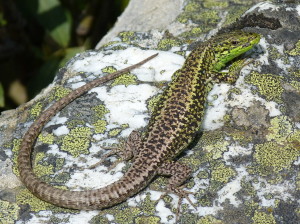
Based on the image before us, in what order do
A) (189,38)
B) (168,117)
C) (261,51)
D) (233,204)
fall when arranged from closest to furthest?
(233,204) → (168,117) → (261,51) → (189,38)

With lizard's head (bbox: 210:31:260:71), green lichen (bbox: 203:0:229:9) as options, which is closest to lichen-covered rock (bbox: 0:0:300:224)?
lizard's head (bbox: 210:31:260:71)

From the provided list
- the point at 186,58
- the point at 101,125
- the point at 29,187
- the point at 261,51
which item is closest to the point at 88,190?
the point at 29,187

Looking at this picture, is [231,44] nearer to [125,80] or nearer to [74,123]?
[125,80]

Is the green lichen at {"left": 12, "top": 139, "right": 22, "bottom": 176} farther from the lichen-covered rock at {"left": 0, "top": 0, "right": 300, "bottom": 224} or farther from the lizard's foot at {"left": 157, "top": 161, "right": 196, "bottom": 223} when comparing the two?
the lizard's foot at {"left": 157, "top": 161, "right": 196, "bottom": 223}

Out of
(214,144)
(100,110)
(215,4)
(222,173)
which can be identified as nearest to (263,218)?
(222,173)

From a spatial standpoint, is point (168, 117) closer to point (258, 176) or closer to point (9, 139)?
point (258, 176)

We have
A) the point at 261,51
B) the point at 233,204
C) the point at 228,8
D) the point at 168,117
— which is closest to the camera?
the point at 233,204

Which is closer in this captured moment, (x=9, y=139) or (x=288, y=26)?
(x=9, y=139)

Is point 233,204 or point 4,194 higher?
point 4,194
